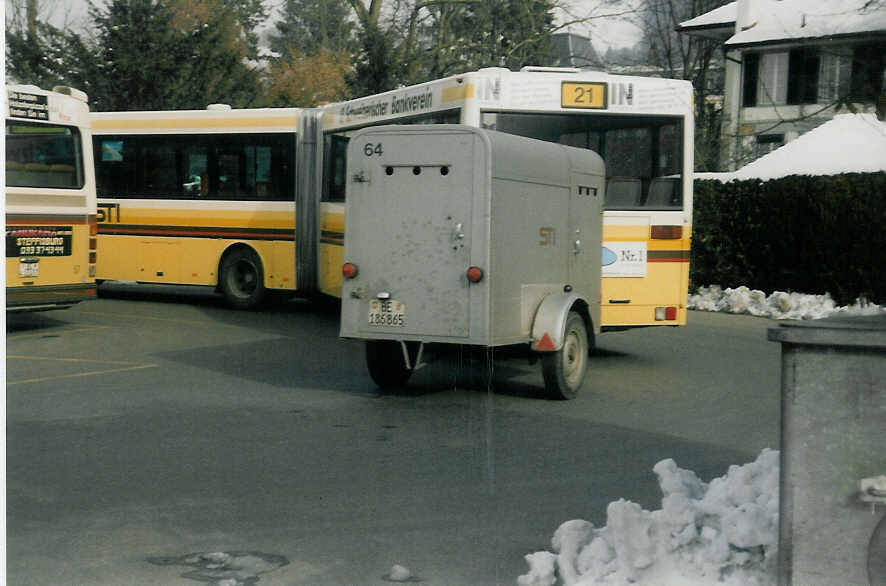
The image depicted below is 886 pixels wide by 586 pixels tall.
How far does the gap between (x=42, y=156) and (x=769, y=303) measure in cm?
1184

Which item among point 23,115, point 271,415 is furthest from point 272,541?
point 23,115

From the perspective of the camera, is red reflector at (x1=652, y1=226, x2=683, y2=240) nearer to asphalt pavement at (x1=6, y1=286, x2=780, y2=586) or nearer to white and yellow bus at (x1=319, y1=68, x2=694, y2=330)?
white and yellow bus at (x1=319, y1=68, x2=694, y2=330)

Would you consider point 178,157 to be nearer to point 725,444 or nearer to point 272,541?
point 725,444

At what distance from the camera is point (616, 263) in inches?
528

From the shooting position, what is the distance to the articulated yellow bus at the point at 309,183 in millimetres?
13406

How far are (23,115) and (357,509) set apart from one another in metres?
10.9

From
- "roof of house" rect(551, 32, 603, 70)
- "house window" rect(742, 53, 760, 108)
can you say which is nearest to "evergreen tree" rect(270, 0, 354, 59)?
"roof of house" rect(551, 32, 603, 70)

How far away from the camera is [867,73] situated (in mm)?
4578

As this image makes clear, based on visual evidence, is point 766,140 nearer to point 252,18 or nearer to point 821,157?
point 821,157

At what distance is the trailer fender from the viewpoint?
10.6 meters

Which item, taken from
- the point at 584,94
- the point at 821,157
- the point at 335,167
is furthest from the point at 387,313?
the point at 821,157

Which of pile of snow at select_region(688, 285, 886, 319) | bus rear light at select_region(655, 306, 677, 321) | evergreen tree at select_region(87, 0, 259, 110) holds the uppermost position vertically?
evergreen tree at select_region(87, 0, 259, 110)

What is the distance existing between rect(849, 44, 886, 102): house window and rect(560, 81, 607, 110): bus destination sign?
28.4ft

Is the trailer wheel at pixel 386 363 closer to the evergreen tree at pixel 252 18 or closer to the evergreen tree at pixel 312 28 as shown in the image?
the evergreen tree at pixel 312 28
